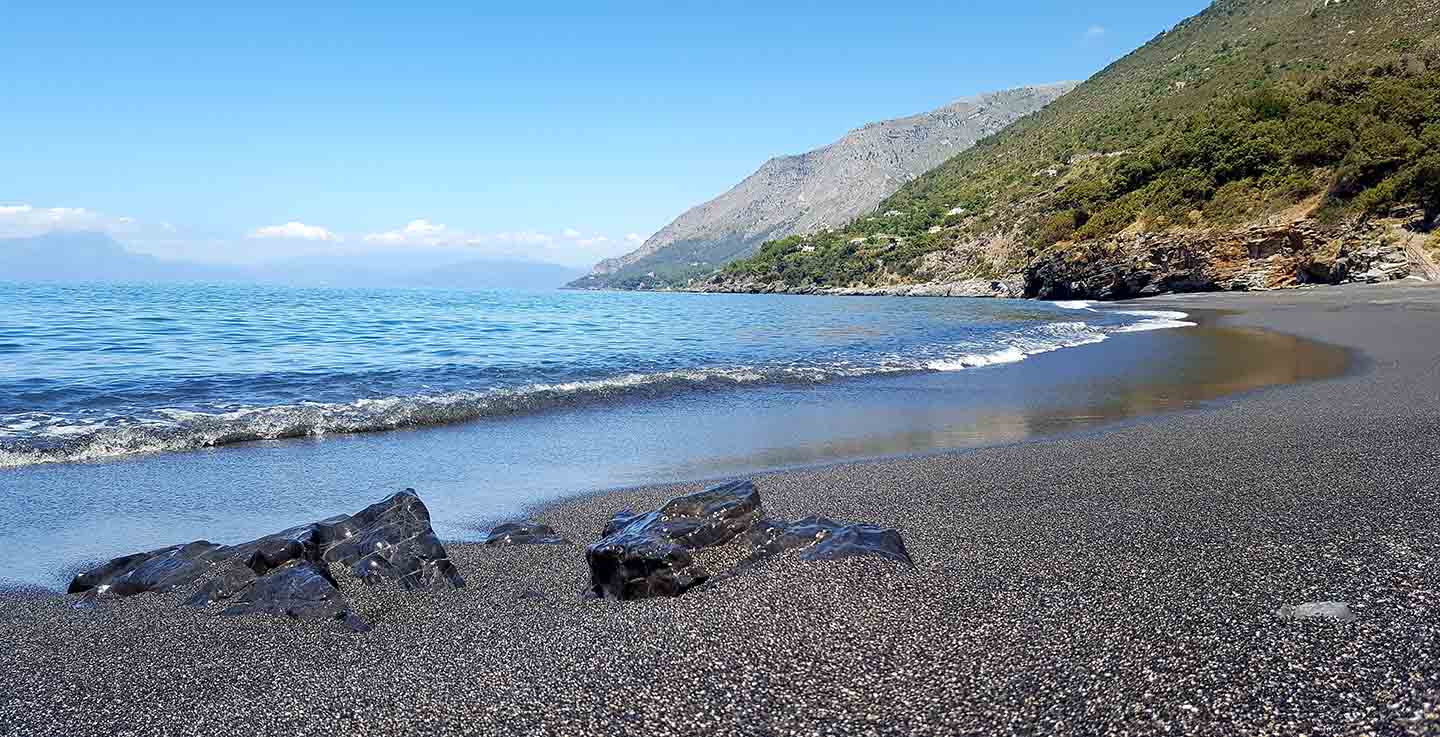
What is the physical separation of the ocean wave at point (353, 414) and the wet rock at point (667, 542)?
8.07 m

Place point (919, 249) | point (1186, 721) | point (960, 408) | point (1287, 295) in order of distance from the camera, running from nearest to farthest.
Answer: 1. point (1186, 721)
2. point (960, 408)
3. point (1287, 295)
4. point (919, 249)

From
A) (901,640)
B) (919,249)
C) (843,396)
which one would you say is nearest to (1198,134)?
(919,249)

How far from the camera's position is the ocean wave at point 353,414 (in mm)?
11031

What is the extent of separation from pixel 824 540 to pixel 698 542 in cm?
92

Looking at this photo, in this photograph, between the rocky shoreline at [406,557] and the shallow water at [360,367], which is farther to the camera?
the shallow water at [360,367]

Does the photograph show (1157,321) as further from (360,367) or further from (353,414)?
(353,414)

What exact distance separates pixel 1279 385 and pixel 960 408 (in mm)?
5950

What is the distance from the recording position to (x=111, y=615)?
5.35m

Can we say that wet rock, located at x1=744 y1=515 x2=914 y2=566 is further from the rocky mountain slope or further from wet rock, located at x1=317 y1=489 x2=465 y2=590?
the rocky mountain slope

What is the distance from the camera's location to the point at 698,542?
5.92 meters

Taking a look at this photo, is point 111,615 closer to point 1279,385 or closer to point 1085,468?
point 1085,468

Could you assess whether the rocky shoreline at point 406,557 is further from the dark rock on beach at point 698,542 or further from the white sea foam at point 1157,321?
the white sea foam at point 1157,321

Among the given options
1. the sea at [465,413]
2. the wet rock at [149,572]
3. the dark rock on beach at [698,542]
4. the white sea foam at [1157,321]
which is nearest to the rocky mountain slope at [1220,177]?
the white sea foam at [1157,321]

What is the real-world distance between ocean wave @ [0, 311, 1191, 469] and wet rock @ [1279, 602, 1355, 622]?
1186 centimetres
